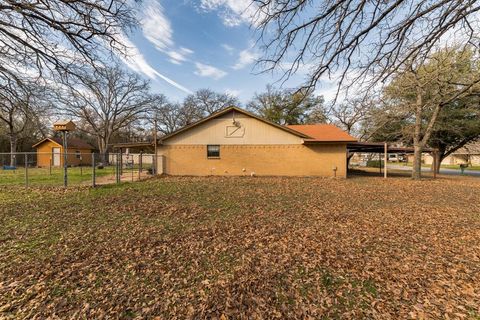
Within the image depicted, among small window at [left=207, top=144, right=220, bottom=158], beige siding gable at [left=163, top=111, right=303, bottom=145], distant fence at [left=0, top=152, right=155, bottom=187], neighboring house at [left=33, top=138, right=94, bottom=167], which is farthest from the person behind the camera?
neighboring house at [left=33, top=138, right=94, bottom=167]

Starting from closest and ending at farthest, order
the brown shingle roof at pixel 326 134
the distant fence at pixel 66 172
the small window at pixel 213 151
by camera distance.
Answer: the distant fence at pixel 66 172 < the brown shingle roof at pixel 326 134 < the small window at pixel 213 151

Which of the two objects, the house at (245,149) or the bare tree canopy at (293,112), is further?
the bare tree canopy at (293,112)

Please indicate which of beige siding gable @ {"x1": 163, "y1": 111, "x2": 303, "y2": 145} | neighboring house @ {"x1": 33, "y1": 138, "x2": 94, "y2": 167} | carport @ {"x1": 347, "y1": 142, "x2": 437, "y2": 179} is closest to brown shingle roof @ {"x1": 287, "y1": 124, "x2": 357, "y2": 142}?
carport @ {"x1": 347, "y1": 142, "x2": 437, "y2": 179}

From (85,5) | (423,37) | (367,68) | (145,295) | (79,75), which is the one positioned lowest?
(145,295)

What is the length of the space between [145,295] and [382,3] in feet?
18.9

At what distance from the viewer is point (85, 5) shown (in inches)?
280

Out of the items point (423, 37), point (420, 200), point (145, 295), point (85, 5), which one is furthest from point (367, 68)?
point (85, 5)

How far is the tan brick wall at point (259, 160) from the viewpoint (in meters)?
17.6

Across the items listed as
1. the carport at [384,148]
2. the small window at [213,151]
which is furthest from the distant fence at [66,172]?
the carport at [384,148]

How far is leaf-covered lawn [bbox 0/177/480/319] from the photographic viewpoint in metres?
2.94

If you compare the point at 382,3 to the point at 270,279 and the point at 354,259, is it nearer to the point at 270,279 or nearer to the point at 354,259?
the point at 354,259

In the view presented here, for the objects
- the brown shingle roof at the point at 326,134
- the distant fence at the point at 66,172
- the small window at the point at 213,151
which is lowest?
the distant fence at the point at 66,172

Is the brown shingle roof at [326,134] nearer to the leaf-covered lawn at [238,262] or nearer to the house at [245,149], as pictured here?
the house at [245,149]

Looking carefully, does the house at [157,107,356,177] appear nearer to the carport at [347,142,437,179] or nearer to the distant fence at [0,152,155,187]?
the carport at [347,142,437,179]
